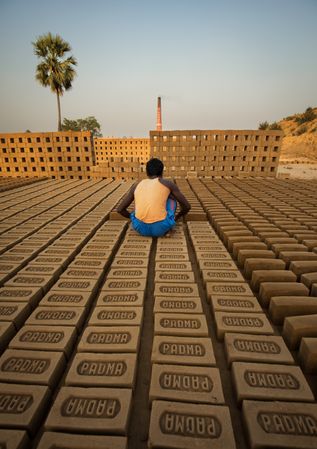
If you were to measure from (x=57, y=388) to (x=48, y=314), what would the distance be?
531 mm

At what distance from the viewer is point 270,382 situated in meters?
1.14

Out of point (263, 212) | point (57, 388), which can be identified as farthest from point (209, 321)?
point (263, 212)

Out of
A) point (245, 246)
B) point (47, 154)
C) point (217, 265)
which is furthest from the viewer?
point (47, 154)

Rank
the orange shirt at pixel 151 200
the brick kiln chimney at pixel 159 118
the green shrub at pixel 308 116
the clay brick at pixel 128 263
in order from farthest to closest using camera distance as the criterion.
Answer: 1. the green shrub at pixel 308 116
2. the brick kiln chimney at pixel 159 118
3. the orange shirt at pixel 151 200
4. the clay brick at pixel 128 263

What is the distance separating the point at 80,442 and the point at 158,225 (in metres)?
2.26

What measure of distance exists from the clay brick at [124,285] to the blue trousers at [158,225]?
1.08 metres

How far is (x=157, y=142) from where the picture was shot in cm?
905

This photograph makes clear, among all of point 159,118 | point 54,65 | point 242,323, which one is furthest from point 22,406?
point 159,118

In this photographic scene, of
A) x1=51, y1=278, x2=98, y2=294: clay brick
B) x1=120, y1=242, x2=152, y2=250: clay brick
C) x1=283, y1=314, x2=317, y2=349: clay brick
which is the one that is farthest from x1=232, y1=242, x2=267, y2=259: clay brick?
x1=51, y1=278, x2=98, y2=294: clay brick

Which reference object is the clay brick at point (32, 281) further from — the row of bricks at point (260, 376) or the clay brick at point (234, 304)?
the row of bricks at point (260, 376)

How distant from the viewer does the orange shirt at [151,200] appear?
9.39ft

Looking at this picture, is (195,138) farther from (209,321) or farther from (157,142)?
(209,321)

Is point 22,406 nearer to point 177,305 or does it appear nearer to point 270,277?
point 177,305

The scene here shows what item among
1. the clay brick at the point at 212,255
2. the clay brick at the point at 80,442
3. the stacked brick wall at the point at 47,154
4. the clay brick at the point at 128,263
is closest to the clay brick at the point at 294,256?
the clay brick at the point at 212,255
